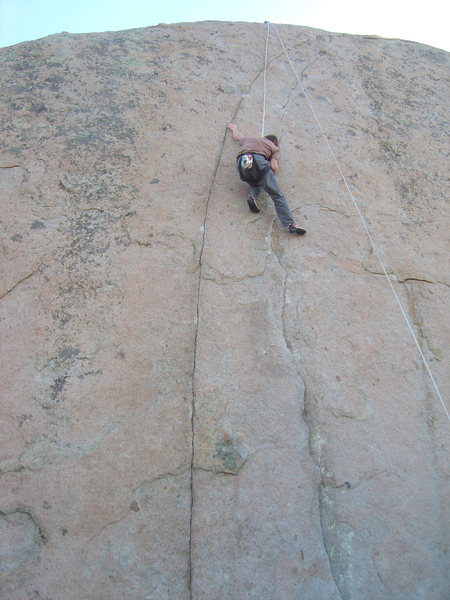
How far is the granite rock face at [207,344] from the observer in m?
1.78

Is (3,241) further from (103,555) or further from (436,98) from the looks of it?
(436,98)

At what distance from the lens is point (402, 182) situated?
3.04 meters

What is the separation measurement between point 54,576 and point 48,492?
12.3 inches

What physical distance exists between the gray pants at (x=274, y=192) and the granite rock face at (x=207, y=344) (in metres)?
0.10

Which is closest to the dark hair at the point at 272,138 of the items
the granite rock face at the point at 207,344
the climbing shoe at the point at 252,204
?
the granite rock face at the point at 207,344

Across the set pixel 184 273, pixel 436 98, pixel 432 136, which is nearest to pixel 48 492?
pixel 184 273

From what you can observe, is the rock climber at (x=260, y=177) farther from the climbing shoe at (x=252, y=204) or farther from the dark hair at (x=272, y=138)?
the dark hair at (x=272, y=138)

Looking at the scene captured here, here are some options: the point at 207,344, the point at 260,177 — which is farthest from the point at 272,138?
the point at 207,344

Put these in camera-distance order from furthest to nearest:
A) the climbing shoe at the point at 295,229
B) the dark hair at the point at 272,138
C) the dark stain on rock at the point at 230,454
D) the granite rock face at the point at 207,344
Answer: the dark hair at the point at 272,138
the climbing shoe at the point at 295,229
the dark stain on rock at the point at 230,454
the granite rock face at the point at 207,344

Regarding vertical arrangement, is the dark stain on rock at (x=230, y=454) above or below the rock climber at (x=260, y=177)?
below

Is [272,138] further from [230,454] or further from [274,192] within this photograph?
[230,454]

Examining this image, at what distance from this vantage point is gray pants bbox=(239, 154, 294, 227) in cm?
260

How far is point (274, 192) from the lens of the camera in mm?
2625

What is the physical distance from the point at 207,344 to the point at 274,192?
42.3 inches
